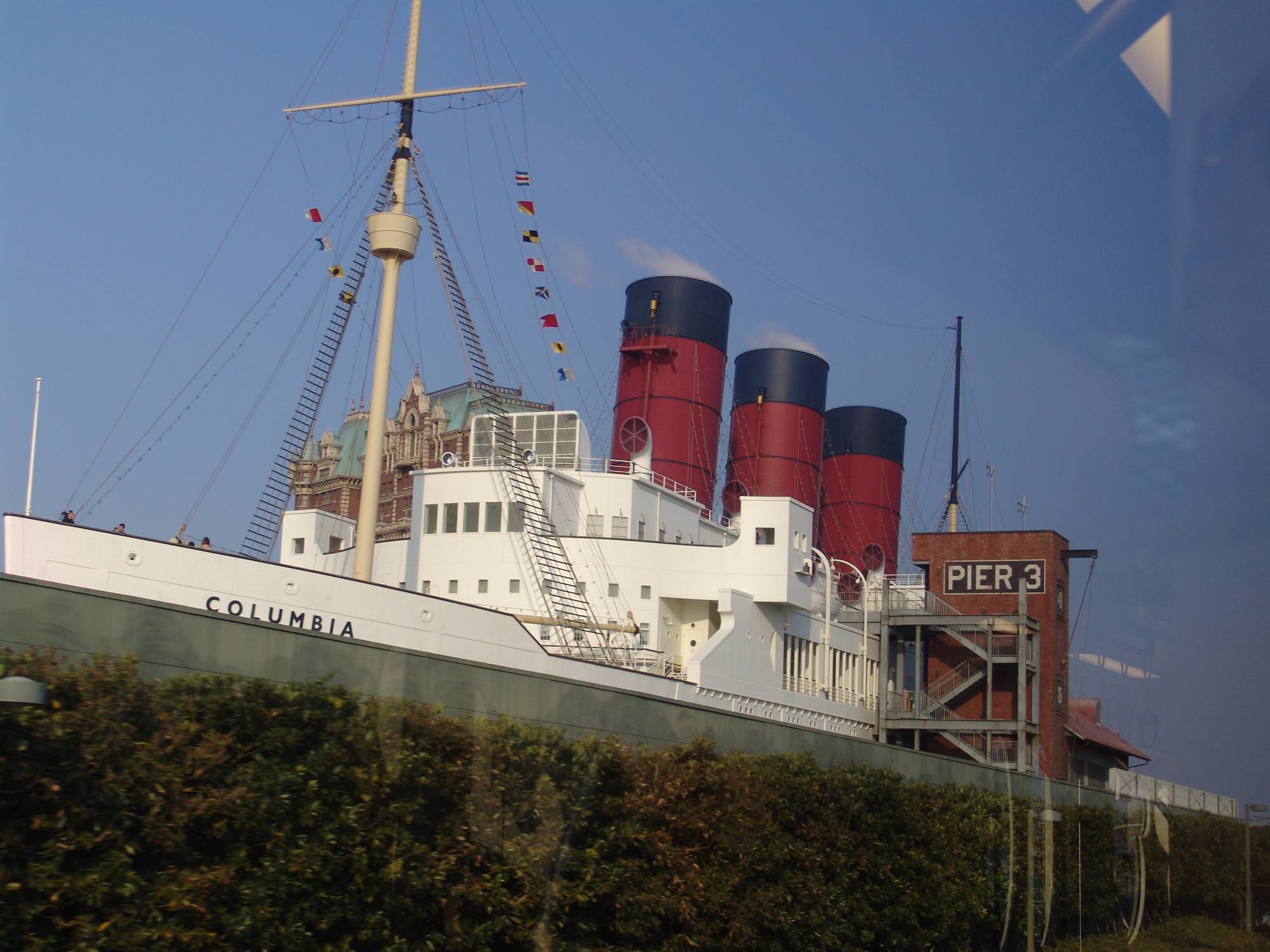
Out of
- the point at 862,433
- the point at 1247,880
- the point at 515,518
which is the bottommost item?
the point at 1247,880

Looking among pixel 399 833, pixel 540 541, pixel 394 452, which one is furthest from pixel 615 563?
pixel 394 452

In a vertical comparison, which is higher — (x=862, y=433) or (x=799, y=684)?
(x=862, y=433)

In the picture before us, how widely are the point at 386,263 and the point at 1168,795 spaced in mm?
19711

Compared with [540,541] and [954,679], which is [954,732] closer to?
[954,679]

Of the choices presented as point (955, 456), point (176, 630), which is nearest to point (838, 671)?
point (955, 456)

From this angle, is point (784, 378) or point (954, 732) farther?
point (784, 378)

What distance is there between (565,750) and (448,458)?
63.0ft

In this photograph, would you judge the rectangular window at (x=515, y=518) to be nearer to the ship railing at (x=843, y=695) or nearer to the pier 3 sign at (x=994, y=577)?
the ship railing at (x=843, y=695)

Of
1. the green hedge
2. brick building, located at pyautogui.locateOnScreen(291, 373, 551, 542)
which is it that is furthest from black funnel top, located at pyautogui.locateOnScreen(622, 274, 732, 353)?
brick building, located at pyautogui.locateOnScreen(291, 373, 551, 542)

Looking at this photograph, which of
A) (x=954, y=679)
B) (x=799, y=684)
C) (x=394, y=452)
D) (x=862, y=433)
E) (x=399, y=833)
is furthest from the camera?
(x=394, y=452)

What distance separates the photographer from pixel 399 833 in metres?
11.2

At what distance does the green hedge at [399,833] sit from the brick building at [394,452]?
85.6 meters

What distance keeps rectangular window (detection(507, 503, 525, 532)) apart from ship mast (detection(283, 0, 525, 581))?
203 inches

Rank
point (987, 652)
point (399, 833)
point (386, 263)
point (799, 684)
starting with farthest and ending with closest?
point (987, 652) < point (799, 684) < point (386, 263) < point (399, 833)
